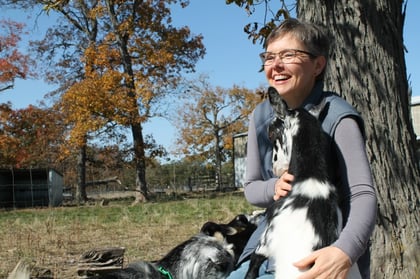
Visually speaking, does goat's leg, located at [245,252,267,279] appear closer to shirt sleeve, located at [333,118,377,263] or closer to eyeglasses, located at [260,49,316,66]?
shirt sleeve, located at [333,118,377,263]

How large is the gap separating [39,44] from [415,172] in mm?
26076

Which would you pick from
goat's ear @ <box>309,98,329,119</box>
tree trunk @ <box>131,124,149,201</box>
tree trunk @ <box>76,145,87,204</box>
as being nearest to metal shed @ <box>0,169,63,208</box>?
tree trunk @ <box>76,145,87,204</box>

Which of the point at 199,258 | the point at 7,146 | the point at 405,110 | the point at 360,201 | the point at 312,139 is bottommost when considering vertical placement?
the point at 199,258

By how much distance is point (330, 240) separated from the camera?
1902 millimetres

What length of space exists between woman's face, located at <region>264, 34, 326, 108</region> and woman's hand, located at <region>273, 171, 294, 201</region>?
1.22ft

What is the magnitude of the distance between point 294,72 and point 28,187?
85.1ft

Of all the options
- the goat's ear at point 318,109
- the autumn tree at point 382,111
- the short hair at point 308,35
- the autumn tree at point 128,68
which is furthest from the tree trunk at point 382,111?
the autumn tree at point 128,68

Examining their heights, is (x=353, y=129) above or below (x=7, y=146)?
below

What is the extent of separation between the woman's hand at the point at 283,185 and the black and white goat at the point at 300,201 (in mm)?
18

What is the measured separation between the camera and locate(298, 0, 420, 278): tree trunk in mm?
3678

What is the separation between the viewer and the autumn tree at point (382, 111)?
368 cm

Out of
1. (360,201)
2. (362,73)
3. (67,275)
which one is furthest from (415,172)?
(67,275)

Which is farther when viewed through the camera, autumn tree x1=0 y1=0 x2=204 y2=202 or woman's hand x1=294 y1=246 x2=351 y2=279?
autumn tree x1=0 y1=0 x2=204 y2=202

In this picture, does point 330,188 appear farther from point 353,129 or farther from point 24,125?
point 24,125
